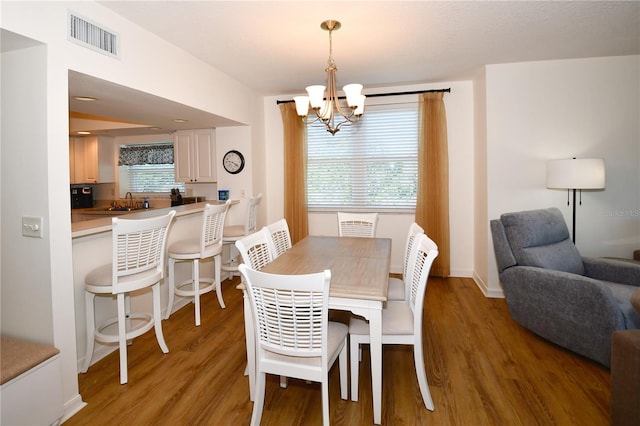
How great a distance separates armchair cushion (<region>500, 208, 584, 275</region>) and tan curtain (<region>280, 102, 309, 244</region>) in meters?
2.59

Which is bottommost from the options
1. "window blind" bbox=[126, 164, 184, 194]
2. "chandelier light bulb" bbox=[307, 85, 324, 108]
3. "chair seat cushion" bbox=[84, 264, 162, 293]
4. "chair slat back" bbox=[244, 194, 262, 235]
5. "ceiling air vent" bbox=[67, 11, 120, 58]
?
"chair seat cushion" bbox=[84, 264, 162, 293]

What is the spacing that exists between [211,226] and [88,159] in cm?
391

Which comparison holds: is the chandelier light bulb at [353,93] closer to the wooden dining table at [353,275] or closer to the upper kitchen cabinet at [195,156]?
the wooden dining table at [353,275]

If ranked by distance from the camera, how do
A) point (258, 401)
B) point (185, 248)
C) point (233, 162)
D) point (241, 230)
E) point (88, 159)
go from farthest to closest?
point (88, 159) → point (233, 162) → point (241, 230) → point (185, 248) → point (258, 401)

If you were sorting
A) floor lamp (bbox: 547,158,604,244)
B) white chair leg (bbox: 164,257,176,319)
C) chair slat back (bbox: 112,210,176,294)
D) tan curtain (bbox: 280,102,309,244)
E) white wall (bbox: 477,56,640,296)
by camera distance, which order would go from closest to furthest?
1. chair slat back (bbox: 112,210,176,294)
2. floor lamp (bbox: 547,158,604,244)
3. white chair leg (bbox: 164,257,176,319)
4. white wall (bbox: 477,56,640,296)
5. tan curtain (bbox: 280,102,309,244)

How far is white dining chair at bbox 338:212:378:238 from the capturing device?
3578mm

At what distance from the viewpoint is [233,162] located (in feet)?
15.1

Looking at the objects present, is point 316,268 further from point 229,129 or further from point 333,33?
point 229,129

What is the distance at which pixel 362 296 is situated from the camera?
1.76 meters

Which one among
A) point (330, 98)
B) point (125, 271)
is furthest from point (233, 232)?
point (330, 98)

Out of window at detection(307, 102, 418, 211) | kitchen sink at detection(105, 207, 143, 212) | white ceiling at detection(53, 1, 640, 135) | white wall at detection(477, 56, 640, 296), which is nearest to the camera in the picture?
white ceiling at detection(53, 1, 640, 135)

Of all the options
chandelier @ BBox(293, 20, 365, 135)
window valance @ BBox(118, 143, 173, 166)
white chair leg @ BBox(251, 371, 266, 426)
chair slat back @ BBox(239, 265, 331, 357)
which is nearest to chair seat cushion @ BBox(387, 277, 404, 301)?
chair slat back @ BBox(239, 265, 331, 357)

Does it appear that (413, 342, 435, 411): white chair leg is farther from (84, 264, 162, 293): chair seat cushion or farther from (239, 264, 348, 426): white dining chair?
(84, 264, 162, 293): chair seat cushion

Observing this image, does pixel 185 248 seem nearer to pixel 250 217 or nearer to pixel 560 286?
pixel 250 217
